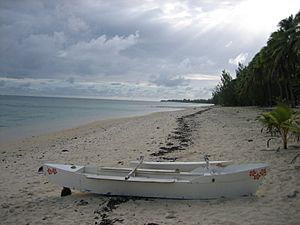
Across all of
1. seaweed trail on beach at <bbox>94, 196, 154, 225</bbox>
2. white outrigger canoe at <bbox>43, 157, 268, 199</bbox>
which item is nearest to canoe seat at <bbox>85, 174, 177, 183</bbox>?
white outrigger canoe at <bbox>43, 157, 268, 199</bbox>

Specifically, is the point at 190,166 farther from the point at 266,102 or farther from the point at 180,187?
the point at 266,102

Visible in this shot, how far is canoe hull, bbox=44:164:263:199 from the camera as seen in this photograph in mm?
6297

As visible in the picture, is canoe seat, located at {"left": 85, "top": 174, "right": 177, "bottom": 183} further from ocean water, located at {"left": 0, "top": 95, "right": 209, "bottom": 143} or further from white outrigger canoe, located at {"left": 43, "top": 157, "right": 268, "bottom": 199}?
ocean water, located at {"left": 0, "top": 95, "right": 209, "bottom": 143}

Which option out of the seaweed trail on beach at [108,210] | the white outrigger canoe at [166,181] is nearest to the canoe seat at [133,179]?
the white outrigger canoe at [166,181]

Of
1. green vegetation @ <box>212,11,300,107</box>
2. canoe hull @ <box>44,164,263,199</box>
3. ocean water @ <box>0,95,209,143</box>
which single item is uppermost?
green vegetation @ <box>212,11,300,107</box>

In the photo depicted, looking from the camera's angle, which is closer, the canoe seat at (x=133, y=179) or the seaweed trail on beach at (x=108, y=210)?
the seaweed trail on beach at (x=108, y=210)

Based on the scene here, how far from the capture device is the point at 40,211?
6215 millimetres

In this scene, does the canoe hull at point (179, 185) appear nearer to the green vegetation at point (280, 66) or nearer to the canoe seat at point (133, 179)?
the canoe seat at point (133, 179)

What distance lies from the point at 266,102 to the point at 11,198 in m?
55.2

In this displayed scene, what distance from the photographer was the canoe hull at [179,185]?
6297mm

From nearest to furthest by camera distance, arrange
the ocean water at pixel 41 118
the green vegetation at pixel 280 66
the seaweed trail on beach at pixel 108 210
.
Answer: the seaweed trail on beach at pixel 108 210 → the ocean water at pixel 41 118 → the green vegetation at pixel 280 66

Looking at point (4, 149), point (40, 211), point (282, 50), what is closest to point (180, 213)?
point (40, 211)

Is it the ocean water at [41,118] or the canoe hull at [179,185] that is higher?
the canoe hull at [179,185]

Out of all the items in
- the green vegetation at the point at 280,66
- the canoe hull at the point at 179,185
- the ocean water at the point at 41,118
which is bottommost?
the ocean water at the point at 41,118
